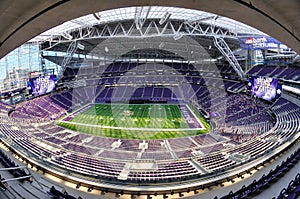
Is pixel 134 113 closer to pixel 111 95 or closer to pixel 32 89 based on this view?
pixel 111 95

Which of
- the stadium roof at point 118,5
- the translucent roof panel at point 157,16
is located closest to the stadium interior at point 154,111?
the stadium roof at point 118,5

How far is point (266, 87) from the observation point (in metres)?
27.1

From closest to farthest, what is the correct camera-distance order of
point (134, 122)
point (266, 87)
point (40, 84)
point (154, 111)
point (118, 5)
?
1. point (118, 5)
2. point (266, 87)
3. point (134, 122)
4. point (40, 84)
5. point (154, 111)

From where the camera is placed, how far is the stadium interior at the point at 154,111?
3.79 meters

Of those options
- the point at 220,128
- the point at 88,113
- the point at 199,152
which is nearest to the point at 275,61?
the point at 220,128

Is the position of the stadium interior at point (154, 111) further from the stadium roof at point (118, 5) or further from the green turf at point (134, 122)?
the green turf at point (134, 122)

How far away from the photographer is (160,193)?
30.7 feet

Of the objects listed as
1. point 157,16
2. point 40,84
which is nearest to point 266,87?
point 157,16

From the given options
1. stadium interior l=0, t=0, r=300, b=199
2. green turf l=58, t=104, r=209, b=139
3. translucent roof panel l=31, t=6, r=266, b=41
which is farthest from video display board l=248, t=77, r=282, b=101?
green turf l=58, t=104, r=209, b=139

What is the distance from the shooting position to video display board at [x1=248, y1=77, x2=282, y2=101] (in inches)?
1013

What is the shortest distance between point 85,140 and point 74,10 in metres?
23.2

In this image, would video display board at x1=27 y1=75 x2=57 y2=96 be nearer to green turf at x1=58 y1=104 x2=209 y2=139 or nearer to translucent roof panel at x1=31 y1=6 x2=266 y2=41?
green turf at x1=58 y1=104 x2=209 y2=139

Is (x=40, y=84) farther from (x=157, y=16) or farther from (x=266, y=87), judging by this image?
(x=266, y=87)

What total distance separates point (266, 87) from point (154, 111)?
18.2 m
